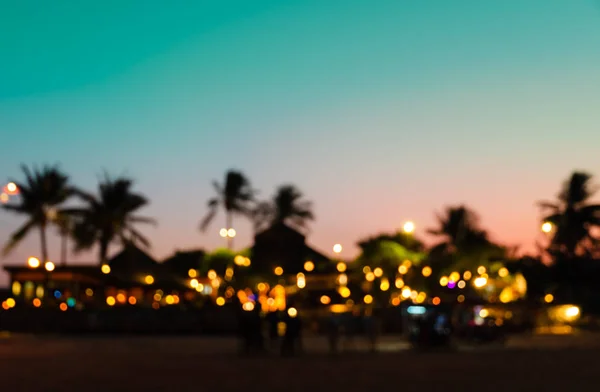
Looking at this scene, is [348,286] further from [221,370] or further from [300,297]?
[221,370]

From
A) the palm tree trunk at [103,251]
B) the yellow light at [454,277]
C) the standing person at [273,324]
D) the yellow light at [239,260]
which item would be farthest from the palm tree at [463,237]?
the standing person at [273,324]

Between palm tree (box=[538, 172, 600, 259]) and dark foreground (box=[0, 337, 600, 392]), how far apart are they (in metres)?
34.5

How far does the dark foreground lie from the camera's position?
14.7 metres

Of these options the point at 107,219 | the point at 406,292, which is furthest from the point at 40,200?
the point at 406,292

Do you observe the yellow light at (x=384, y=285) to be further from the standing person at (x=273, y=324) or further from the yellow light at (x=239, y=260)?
the standing person at (x=273, y=324)

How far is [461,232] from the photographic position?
61781 millimetres

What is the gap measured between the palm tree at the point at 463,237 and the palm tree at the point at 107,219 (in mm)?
20355

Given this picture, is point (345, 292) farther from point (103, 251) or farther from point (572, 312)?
point (103, 251)

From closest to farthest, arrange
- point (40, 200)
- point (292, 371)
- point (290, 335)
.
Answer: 1. point (292, 371)
2. point (290, 335)
3. point (40, 200)

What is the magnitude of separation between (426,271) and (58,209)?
72.9ft

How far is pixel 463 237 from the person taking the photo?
6138 centimetres

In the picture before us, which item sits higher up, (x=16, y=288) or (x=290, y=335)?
(x=16, y=288)

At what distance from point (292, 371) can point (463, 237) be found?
147ft

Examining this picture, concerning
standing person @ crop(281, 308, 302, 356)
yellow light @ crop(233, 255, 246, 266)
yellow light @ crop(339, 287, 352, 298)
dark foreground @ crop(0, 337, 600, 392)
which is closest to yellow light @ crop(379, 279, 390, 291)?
yellow light @ crop(339, 287, 352, 298)
